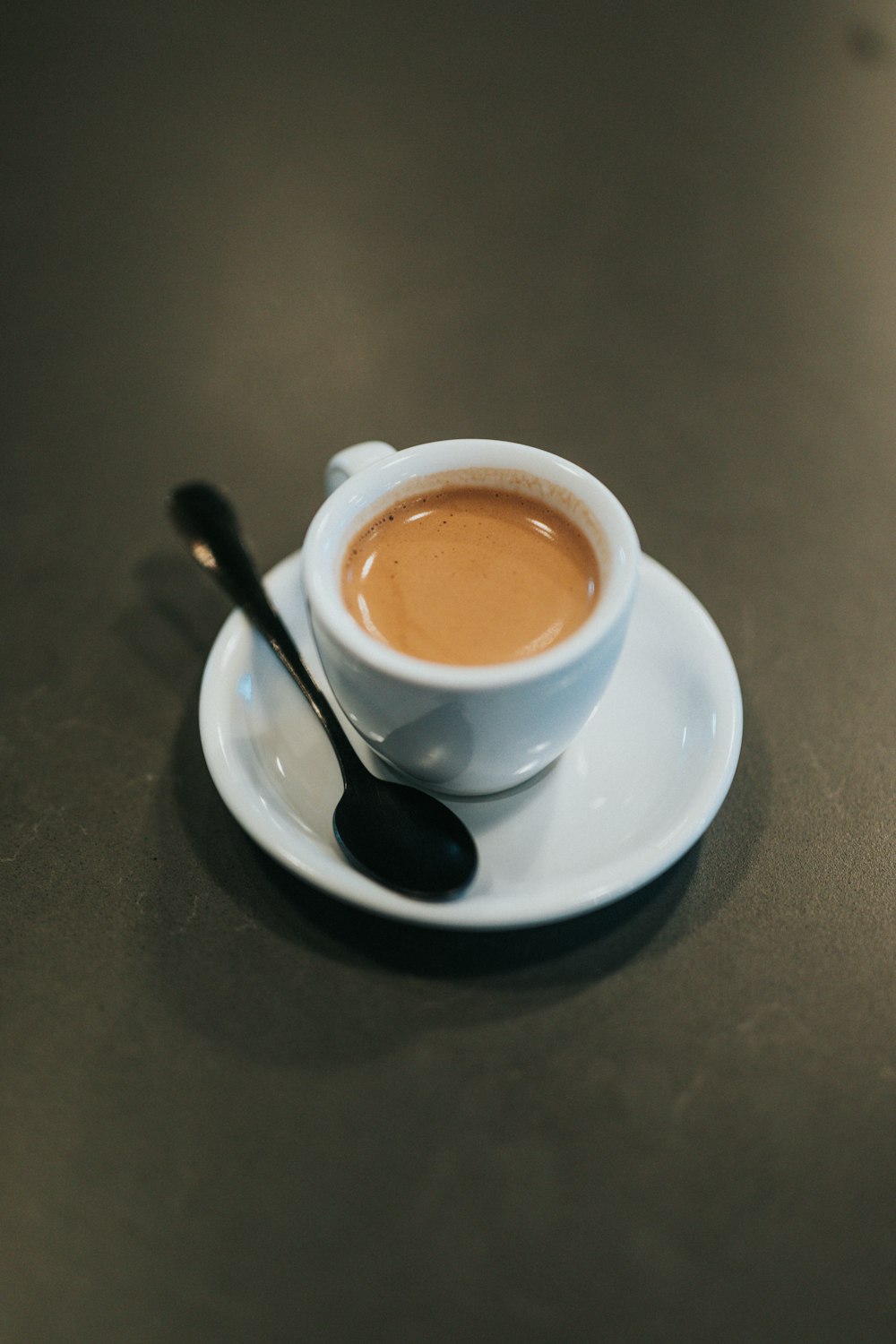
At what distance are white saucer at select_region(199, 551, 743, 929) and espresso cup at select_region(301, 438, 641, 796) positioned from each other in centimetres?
6

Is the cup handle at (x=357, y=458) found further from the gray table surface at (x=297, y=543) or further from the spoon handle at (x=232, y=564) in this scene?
the gray table surface at (x=297, y=543)

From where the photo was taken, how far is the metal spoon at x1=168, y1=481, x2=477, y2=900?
2.68 ft

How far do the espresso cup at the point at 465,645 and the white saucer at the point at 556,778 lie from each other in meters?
0.06

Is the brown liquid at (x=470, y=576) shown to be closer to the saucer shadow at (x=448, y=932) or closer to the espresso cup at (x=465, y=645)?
the espresso cup at (x=465, y=645)

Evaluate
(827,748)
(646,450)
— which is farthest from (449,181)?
(827,748)

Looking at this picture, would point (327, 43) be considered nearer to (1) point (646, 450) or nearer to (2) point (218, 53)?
(2) point (218, 53)

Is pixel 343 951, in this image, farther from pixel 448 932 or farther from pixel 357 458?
pixel 357 458

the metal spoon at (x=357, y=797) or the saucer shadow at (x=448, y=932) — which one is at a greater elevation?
the metal spoon at (x=357, y=797)

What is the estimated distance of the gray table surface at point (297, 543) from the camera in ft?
2.36

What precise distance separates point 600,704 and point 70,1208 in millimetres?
625

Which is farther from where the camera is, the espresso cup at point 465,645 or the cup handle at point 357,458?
the cup handle at point 357,458

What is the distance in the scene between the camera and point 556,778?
93 cm

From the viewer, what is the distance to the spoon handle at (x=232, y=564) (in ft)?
2.91

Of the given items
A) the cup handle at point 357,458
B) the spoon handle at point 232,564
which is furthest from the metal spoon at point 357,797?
the cup handle at point 357,458
